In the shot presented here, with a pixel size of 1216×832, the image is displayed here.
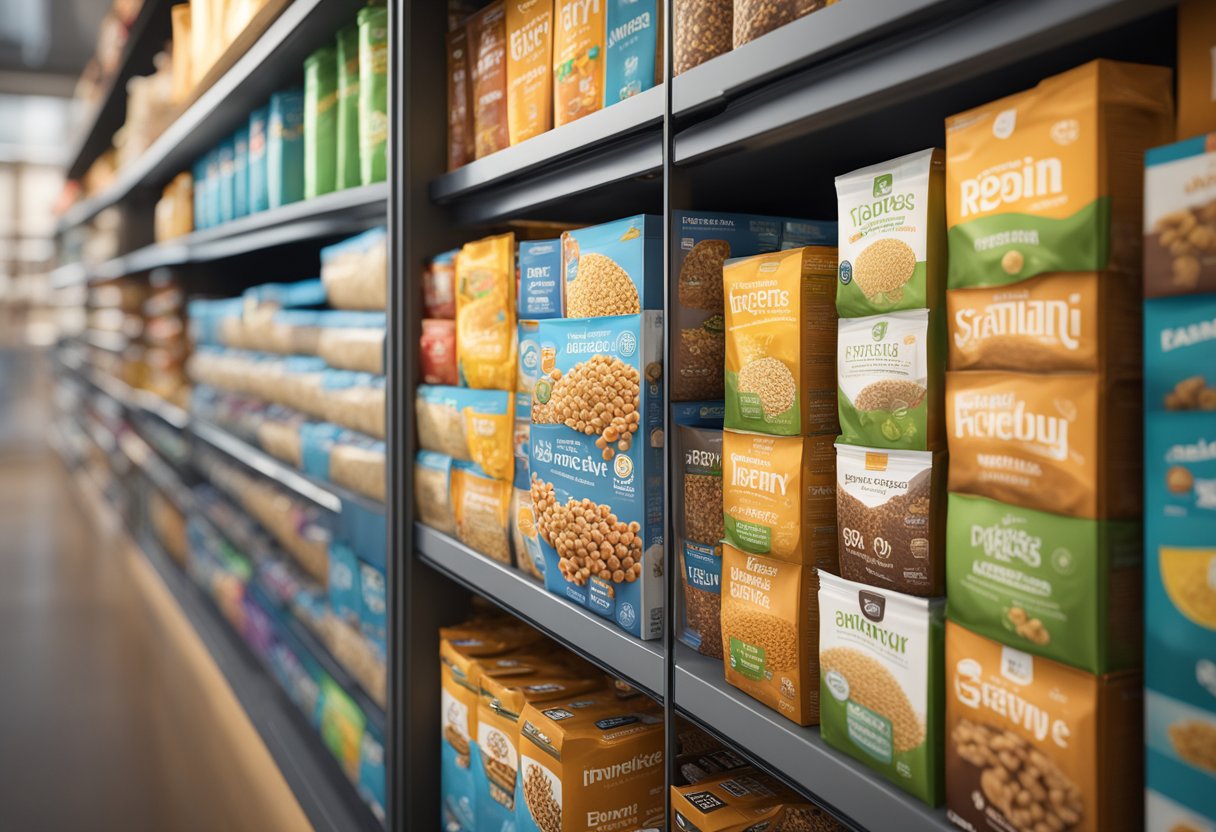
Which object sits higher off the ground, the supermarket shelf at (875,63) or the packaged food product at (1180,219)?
the supermarket shelf at (875,63)

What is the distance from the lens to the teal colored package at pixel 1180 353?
0.60 meters

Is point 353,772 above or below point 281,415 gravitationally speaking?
below

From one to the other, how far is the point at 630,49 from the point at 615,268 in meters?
0.28

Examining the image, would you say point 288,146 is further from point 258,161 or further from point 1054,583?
point 1054,583

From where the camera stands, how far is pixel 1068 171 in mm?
685

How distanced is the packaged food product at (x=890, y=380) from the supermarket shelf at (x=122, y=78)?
11.3 ft

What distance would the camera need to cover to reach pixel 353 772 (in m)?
2.18

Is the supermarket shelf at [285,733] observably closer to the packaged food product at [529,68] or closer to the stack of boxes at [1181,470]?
the packaged food product at [529,68]

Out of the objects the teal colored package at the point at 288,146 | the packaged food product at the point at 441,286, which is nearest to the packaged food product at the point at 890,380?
the packaged food product at the point at 441,286

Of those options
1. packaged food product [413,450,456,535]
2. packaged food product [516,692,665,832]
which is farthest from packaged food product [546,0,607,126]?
packaged food product [516,692,665,832]

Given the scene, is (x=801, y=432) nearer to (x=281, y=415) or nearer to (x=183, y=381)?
(x=281, y=415)

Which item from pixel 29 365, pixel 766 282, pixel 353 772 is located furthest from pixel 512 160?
pixel 29 365

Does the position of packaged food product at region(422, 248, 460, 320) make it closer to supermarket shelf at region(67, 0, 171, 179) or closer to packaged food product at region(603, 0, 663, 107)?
packaged food product at region(603, 0, 663, 107)

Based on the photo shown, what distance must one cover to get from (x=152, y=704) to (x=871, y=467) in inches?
121
